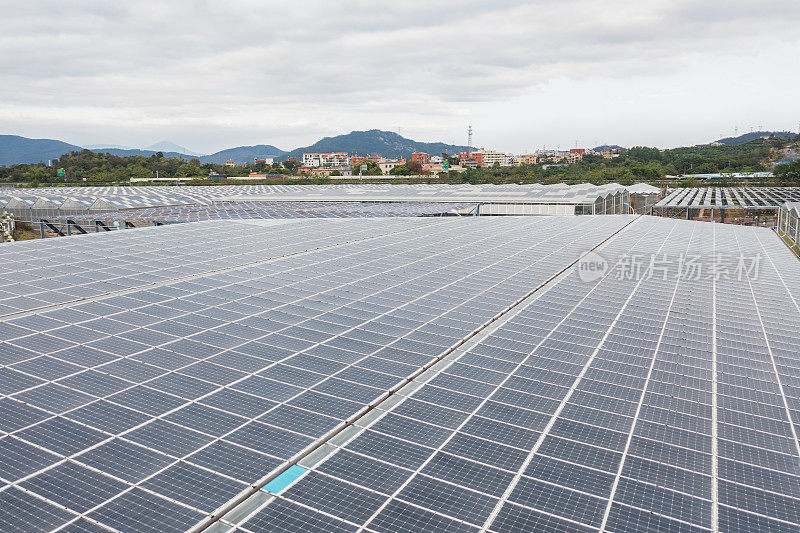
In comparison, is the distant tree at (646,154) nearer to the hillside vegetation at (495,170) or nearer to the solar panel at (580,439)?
the hillside vegetation at (495,170)

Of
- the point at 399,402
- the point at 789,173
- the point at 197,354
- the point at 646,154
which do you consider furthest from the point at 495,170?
the point at 399,402

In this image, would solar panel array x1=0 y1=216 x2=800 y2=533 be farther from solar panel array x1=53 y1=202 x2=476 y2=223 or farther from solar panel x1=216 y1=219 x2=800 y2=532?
solar panel array x1=53 y1=202 x2=476 y2=223

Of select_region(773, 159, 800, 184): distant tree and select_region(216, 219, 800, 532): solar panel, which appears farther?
select_region(773, 159, 800, 184): distant tree

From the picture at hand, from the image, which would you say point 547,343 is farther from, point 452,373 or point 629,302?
point 629,302

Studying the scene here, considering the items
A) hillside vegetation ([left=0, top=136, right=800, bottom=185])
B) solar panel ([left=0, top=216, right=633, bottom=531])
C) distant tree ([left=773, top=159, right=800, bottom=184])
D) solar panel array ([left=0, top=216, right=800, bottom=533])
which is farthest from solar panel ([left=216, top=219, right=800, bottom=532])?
distant tree ([left=773, top=159, right=800, bottom=184])

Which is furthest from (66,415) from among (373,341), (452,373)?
(452,373)
